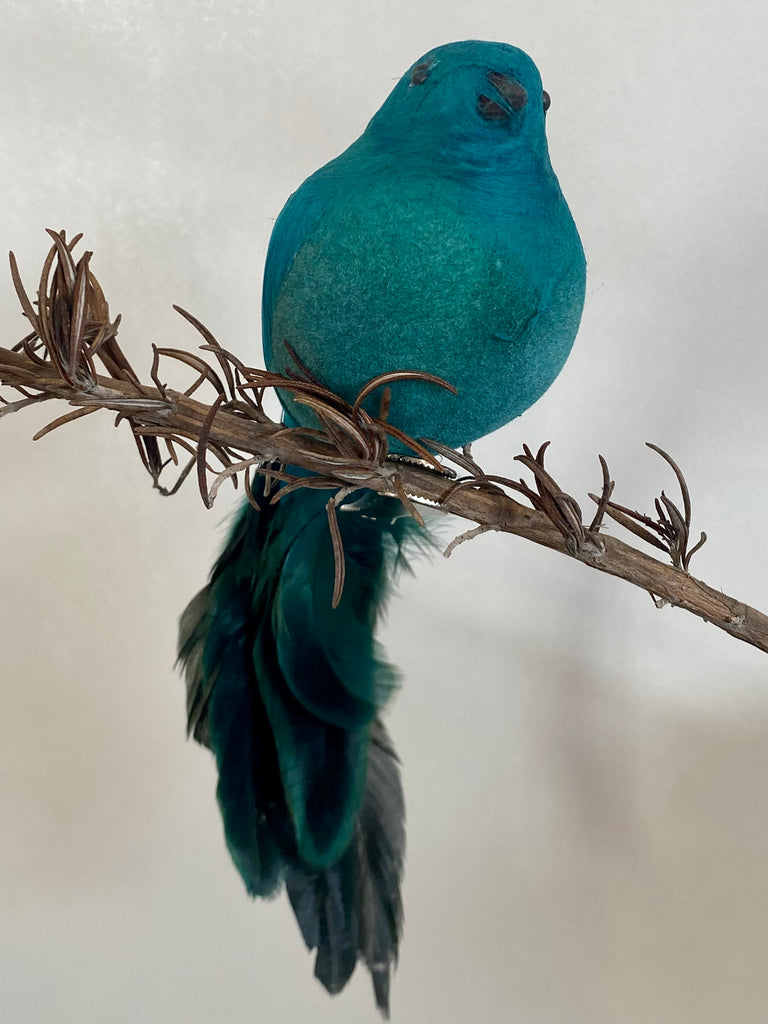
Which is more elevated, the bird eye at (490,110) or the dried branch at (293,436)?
the bird eye at (490,110)

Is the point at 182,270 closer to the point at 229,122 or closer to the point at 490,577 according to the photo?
the point at 229,122

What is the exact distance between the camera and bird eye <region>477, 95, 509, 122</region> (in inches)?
14.8

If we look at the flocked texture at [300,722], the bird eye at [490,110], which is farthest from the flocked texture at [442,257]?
the flocked texture at [300,722]

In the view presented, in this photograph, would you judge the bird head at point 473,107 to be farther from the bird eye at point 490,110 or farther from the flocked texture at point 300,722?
the flocked texture at point 300,722

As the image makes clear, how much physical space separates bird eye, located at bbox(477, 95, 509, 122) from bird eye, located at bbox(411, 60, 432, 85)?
2 centimetres

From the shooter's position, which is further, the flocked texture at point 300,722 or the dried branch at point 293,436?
the flocked texture at point 300,722

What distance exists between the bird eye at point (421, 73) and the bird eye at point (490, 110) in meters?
0.02

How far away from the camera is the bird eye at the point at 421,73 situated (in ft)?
1.27

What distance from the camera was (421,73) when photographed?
39 centimetres

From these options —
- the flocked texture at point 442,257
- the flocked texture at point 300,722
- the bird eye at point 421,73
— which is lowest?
the flocked texture at point 300,722

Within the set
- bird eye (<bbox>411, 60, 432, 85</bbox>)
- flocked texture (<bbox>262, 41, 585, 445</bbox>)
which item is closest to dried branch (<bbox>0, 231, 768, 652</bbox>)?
flocked texture (<bbox>262, 41, 585, 445</bbox>)

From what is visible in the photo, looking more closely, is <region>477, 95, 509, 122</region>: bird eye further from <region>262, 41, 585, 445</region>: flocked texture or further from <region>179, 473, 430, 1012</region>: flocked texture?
<region>179, 473, 430, 1012</region>: flocked texture

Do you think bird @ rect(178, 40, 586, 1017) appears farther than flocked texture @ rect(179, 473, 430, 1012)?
No

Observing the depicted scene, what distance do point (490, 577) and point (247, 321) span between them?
0.80 feet
